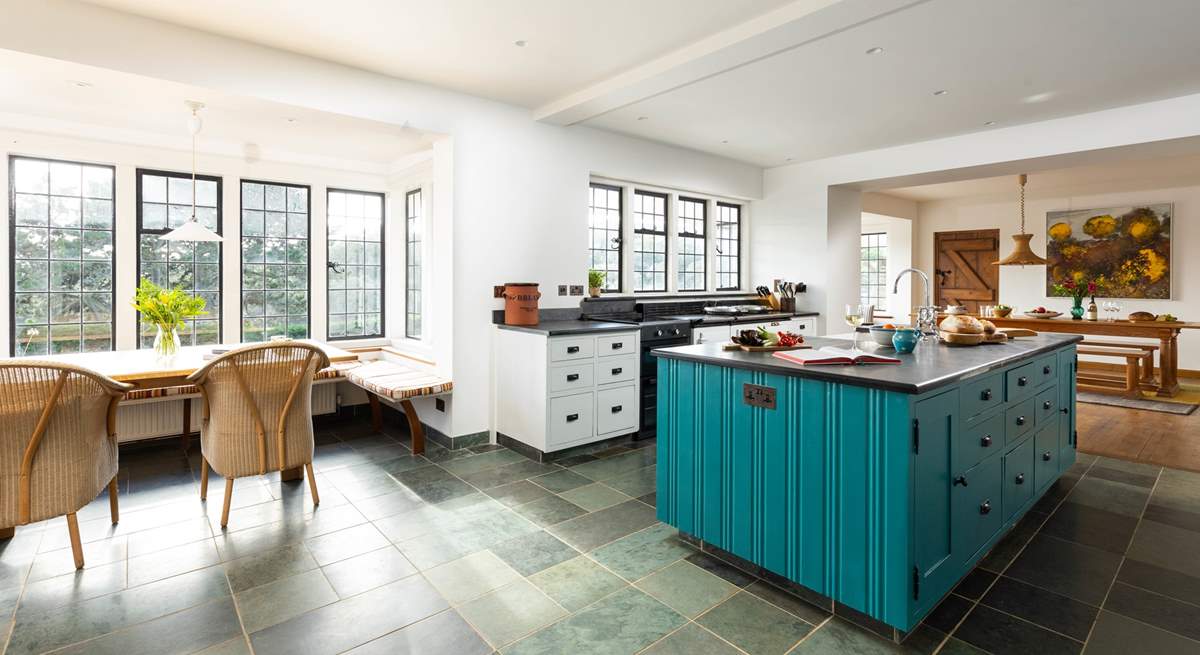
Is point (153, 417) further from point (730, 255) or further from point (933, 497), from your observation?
point (730, 255)

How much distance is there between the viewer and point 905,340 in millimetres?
2713

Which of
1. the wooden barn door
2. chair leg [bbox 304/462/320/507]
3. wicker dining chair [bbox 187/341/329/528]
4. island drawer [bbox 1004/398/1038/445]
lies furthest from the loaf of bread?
the wooden barn door

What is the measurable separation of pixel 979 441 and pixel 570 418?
2564mm

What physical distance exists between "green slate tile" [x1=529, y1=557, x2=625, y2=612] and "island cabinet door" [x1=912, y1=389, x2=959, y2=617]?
1122 millimetres

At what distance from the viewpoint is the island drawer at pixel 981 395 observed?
232 centimetres

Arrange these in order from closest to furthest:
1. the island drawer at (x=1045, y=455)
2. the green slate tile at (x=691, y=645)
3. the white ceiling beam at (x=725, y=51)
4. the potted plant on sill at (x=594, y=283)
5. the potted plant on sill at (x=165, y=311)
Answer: the green slate tile at (x=691, y=645), the white ceiling beam at (x=725, y=51), the island drawer at (x=1045, y=455), the potted plant on sill at (x=165, y=311), the potted plant on sill at (x=594, y=283)

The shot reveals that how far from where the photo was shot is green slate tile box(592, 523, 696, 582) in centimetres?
262

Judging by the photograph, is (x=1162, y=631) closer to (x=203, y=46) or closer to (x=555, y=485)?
(x=555, y=485)

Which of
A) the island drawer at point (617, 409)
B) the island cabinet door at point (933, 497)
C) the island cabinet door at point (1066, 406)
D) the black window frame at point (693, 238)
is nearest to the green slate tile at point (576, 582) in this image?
the island cabinet door at point (933, 497)

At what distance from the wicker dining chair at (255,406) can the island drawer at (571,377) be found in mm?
1512

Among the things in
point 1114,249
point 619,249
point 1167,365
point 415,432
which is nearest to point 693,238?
point 619,249

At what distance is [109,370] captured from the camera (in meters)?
3.60

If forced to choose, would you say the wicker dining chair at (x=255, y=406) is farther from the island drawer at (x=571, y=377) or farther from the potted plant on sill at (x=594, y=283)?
the potted plant on sill at (x=594, y=283)

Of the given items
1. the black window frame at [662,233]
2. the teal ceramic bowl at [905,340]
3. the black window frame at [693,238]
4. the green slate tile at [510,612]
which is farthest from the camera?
the black window frame at [693,238]
